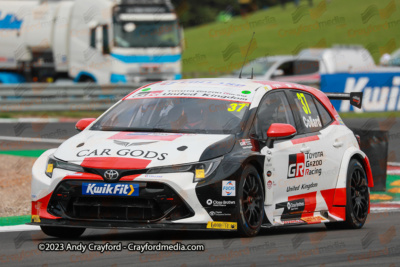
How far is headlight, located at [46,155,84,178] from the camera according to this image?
7.71m

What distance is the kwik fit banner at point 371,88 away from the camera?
2678 cm

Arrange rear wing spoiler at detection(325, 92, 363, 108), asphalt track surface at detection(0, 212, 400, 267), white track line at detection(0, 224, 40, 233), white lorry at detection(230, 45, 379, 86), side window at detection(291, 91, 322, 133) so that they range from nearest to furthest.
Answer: asphalt track surface at detection(0, 212, 400, 267)
white track line at detection(0, 224, 40, 233)
side window at detection(291, 91, 322, 133)
rear wing spoiler at detection(325, 92, 363, 108)
white lorry at detection(230, 45, 379, 86)

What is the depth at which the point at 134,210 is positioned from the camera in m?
7.58

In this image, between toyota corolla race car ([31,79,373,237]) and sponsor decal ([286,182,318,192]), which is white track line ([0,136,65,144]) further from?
sponsor decal ([286,182,318,192])

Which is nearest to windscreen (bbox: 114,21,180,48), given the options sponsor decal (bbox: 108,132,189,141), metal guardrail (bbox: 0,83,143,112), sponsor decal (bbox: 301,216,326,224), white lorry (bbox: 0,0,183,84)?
white lorry (bbox: 0,0,183,84)

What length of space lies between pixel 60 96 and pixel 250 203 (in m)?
20.2

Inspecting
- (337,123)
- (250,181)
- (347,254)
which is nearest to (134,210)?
(250,181)

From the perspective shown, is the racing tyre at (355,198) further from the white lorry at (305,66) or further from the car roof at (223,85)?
the white lorry at (305,66)

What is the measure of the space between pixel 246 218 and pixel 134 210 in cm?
97

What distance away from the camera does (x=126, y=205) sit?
297 inches

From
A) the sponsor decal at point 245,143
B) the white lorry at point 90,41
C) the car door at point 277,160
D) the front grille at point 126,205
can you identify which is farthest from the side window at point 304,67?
the front grille at point 126,205

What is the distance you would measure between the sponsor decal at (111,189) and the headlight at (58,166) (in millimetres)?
191

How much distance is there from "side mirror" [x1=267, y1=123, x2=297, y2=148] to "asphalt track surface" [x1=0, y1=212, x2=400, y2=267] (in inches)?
34.3

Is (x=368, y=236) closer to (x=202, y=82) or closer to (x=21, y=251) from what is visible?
(x=202, y=82)
